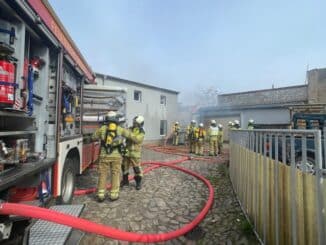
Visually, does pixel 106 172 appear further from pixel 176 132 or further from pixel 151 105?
pixel 151 105

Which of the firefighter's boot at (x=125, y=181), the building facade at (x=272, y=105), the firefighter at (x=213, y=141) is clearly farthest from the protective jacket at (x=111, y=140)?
the building facade at (x=272, y=105)

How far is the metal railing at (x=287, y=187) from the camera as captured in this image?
1912 millimetres

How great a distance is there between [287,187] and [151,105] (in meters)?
18.2

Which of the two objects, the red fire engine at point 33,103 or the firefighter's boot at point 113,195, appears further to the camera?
the firefighter's boot at point 113,195

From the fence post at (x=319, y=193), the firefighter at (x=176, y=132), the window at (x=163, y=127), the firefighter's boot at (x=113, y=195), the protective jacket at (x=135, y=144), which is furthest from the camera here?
the window at (x=163, y=127)

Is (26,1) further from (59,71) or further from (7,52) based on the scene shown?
(59,71)

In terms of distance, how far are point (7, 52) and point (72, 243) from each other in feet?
7.03

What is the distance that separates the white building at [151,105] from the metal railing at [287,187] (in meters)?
14.3

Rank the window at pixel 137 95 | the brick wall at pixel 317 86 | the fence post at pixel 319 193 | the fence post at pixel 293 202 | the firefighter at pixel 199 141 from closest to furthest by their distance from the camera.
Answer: the fence post at pixel 319 193 < the fence post at pixel 293 202 < the firefighter at pixel 199 141 < the window at pixel 137 95 < the brick wall at pixel 317 86

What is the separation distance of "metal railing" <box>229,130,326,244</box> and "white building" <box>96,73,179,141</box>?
1428cm

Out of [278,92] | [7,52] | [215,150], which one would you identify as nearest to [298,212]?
[7,52]

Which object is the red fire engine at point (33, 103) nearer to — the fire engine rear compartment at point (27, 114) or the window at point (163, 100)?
the fire engine rear compartment at point (27, 114)

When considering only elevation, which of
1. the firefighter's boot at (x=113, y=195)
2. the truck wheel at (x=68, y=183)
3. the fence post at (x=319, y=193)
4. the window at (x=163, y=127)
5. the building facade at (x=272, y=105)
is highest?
the building facade at (x=272, y=105)

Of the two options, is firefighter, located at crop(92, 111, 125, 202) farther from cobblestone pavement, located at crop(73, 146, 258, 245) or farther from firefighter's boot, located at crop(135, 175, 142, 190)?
firefighter's boot, located at crop(135, 175, 142, 190)
